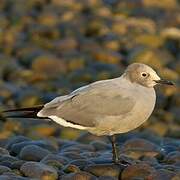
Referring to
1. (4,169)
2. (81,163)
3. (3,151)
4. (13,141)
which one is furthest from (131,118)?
(13,141)

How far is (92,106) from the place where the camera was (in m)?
6.21

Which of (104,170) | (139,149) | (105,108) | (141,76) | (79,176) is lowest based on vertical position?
(79,176)

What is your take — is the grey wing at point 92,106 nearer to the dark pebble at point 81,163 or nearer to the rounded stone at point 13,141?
the dark pebble at point 81,163

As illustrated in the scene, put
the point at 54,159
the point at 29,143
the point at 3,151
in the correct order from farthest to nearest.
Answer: the point at 29,143
the point at 3,151
the point at 54,159

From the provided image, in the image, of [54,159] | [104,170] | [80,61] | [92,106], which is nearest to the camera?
[104,170]

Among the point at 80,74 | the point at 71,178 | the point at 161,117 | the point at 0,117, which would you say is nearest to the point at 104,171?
the point at 71,178

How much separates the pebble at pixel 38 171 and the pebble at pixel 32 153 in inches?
18.4

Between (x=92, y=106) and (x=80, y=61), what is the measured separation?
5.48 meters

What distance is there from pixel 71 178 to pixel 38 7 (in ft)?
31.7

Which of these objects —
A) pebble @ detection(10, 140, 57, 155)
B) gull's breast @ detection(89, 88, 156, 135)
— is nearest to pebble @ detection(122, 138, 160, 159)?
pebble @ detection(10, 140, 57, 155)

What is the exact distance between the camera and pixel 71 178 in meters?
5.87

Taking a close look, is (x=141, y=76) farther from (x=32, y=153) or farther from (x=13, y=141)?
(x=13, y=141)

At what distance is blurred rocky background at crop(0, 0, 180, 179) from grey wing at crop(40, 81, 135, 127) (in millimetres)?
390

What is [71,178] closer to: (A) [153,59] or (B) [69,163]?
(B) [69,163]
